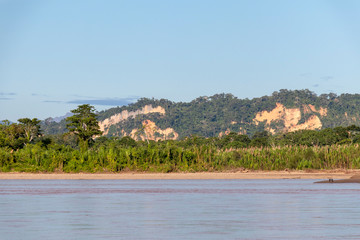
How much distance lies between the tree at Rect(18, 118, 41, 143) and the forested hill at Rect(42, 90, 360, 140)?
110003mm

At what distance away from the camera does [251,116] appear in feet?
623

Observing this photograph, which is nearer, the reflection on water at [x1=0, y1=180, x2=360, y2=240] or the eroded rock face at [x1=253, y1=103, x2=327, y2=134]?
the reflection on water at [x1=0, y1=180, x2=360, y2=240]

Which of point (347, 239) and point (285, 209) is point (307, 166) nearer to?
point (285, 209)

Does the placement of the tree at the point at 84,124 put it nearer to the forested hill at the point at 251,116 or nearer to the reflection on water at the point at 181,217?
the reflection on water at the point at 181,217

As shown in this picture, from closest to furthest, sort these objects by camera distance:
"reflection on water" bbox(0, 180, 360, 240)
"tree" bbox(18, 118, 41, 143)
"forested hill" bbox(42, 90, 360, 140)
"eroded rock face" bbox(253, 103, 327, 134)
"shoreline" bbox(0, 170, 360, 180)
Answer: "reflection on water" bbox(0, 180, 360, 240) → "shoreline" bbox(0, 170, 360, 180) → "tree" bbox(18, 118, 41, 143) → "forested hill" bbox(42, 90, 360, 140) → "eroded rock face" bbox(253, 103, 327, 134)

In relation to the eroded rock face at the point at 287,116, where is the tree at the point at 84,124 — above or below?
below

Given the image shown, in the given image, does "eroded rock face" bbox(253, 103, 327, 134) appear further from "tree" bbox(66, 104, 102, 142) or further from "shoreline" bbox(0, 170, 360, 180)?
"shoreline" bbox(0, 170, 360, 180)

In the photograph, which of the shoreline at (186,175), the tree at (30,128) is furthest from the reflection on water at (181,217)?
the tree at (30,128)

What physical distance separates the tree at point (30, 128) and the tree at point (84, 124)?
351cm

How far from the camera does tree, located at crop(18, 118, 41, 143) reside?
212 ft

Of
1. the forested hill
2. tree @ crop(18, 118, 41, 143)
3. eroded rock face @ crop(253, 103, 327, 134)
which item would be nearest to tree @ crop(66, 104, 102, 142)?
tree @ crop(18, 118, 41, 143)

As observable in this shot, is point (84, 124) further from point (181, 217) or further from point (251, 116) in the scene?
point (251, 116)

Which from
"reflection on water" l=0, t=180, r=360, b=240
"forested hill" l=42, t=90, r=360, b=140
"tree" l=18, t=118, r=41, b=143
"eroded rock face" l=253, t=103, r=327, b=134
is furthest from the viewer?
"eroded rock face" l=253, t=103, r=327, b=134

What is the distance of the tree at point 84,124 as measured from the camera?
6631 centimetres
